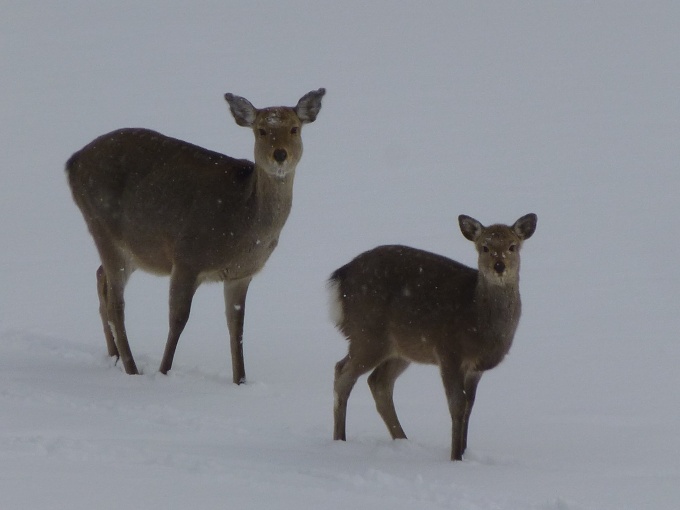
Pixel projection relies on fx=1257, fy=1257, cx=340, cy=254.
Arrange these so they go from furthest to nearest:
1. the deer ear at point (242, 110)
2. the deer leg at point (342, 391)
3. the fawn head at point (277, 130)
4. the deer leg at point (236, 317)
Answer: the deer leg at point (236, 317)
the deer ear at point (242, 110)
the fawn head at point (277, 130)
the deer leg at point (342, 391)

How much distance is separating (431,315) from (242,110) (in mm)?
3185

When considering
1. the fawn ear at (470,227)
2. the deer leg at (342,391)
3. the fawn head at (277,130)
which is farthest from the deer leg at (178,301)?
the fawn ear at (470,227)

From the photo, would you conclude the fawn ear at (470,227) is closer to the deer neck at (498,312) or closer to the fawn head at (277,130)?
the deer neck at (498,312)

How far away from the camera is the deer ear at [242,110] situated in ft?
36.3

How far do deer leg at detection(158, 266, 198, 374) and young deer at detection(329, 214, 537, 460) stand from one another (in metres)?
2.06

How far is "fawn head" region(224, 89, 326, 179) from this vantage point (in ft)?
35.4

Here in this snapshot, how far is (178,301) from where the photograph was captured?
11141 millimetres

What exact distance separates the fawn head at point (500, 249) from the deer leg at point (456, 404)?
73cm

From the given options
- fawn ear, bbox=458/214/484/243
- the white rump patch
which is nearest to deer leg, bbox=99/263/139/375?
the white rump patch

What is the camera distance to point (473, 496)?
→ 7211 millimetres

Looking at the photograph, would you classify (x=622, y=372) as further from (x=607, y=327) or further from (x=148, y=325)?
(x=148, y=325)

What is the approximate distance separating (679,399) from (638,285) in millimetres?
7409

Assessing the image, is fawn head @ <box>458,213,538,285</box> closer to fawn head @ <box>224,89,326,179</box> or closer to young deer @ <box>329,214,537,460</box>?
young deer @ <box>329,214,537,460</box>

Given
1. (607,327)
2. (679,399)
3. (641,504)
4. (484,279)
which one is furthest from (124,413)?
(607,327)
